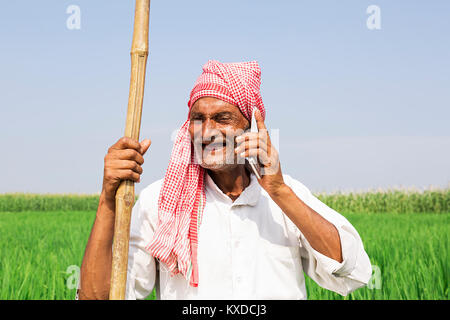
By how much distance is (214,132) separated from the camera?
6.54ft

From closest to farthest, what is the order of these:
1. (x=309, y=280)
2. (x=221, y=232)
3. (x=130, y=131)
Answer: (x=130, y=131) < (x=221, y=232) < (x=309, y=280)

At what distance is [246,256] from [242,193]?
32cm

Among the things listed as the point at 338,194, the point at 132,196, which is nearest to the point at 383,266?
the point at 132,196

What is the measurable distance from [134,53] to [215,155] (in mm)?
604

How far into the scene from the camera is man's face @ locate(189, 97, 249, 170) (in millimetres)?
2012

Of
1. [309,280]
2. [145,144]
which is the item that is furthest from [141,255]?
[309,280]

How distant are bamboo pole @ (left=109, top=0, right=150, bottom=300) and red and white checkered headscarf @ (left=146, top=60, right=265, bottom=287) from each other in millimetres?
281

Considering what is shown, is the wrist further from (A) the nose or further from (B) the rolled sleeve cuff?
(B) the rolled sleeve cuff

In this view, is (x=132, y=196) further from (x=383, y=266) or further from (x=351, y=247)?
(x=383, y=266)

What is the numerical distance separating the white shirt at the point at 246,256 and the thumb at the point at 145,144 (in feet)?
1.61

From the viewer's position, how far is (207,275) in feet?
6.68

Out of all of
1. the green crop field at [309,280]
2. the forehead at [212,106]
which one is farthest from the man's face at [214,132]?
the green crop field at [309,280]

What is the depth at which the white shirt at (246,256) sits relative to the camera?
2027 mm

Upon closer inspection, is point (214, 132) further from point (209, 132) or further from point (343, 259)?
point (343, 259)
